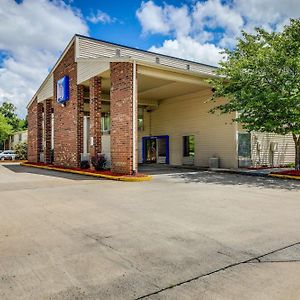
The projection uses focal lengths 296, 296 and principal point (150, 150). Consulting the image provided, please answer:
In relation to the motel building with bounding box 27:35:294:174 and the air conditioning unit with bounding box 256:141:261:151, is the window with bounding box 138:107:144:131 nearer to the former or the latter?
the motel building with bounding box 27:35:294:174

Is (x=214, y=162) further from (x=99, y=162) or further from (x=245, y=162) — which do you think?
(x=99, y=162)

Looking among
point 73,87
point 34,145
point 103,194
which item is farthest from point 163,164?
point 103,194

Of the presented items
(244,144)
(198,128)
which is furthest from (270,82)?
(198,128)

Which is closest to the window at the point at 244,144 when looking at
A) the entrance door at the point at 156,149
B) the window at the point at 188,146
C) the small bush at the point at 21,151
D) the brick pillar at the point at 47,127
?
the window at the point at 188,146

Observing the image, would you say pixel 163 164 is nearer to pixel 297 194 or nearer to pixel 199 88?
pixel 199 88

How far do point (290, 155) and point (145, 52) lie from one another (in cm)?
1348

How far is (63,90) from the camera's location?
1817 centimetres

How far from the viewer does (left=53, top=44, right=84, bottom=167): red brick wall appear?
16844 millimetres

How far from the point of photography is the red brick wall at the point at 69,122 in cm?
1684

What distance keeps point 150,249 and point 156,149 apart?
1926cm

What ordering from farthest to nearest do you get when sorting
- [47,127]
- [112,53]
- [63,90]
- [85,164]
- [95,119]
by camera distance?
[47,127] < [112,53] < [63,90] < [85,164] < [95,119]

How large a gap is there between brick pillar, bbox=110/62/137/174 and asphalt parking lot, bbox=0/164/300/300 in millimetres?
5375

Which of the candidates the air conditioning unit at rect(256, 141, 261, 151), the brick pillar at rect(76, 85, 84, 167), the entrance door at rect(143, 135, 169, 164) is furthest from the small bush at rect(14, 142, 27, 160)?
the air conditioning unit at rect(256, 141, 261, 151)

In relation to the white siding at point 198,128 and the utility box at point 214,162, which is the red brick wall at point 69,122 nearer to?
the white siding at point 198,128
